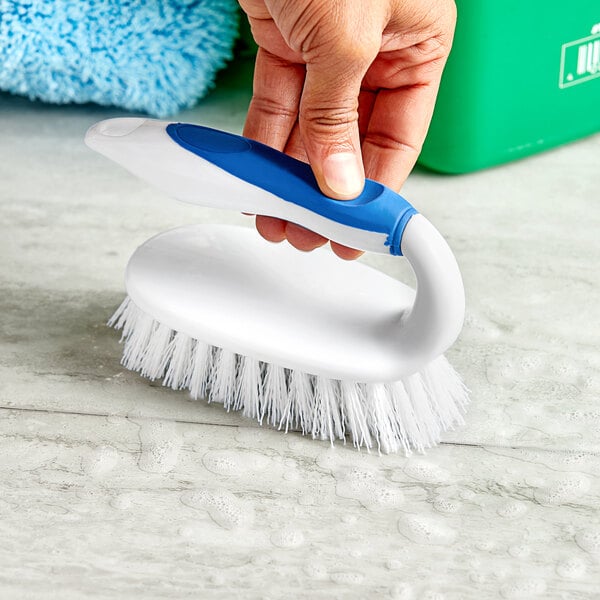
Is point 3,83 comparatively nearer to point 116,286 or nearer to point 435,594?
point 116,286

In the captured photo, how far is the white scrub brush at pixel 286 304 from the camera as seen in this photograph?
0.69m

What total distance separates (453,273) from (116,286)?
0.36 m

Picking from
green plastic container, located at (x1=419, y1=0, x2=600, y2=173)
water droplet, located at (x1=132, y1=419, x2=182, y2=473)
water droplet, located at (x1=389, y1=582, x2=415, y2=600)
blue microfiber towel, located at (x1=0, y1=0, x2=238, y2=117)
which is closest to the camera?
water droplet, located at (x1=389, y1=582, x2=415, y2=600)

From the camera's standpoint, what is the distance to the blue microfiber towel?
1135mm

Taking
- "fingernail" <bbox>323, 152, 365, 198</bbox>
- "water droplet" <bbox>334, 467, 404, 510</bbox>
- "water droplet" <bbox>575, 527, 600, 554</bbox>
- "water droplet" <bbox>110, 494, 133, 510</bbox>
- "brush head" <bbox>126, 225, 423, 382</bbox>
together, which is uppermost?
"fingernail" <bbox>323, 152, 365, 198</bbox>

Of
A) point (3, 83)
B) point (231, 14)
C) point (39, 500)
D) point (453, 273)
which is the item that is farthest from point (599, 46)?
point (39, 500)

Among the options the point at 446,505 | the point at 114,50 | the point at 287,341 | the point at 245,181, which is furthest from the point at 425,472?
the point at 114,50

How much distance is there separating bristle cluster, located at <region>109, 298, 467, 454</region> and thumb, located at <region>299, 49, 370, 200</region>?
15cm

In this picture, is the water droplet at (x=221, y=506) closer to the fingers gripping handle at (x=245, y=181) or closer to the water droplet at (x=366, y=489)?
the water droplet at (x=366, y=489)

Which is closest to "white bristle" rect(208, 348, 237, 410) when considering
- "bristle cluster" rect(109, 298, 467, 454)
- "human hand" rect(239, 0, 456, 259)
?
"bristle cluster" rect(109, 298, 467, 454)

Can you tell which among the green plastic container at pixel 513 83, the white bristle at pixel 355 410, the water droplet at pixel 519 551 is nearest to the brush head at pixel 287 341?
the white bristle at pixel 355 410

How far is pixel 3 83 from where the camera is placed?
1.16 metres

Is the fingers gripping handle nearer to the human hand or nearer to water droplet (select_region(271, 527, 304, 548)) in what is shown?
the human hand

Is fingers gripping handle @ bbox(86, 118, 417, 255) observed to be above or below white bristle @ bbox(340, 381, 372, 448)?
above
